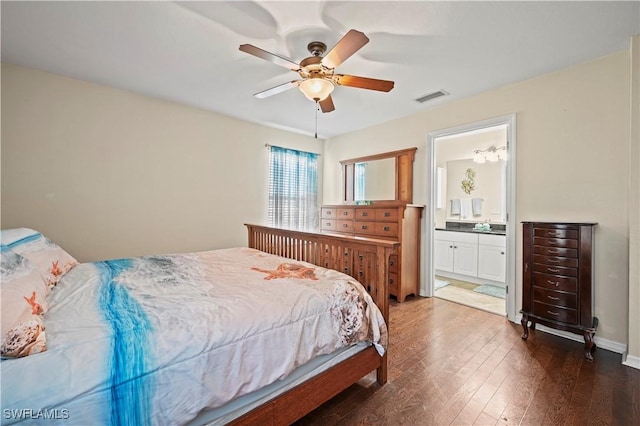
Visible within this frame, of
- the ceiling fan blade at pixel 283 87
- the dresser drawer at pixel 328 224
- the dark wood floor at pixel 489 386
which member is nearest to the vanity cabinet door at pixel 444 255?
the dresser drawer at pixel 328 224

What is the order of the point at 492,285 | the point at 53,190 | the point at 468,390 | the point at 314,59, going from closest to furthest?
1. the point at 468,390
2. the point at 314,59
3. the point at 53,190
4. the point at 492,285

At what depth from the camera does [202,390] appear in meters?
1.08

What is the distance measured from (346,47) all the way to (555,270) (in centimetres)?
251

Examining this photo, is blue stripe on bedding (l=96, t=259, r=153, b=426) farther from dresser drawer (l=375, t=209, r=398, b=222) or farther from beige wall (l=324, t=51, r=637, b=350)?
beige wall (l=324, t=51, r=637, b=350)

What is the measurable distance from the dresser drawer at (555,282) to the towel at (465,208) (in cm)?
258

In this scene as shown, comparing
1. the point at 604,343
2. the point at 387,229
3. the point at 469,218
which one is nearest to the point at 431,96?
the point at 387,229

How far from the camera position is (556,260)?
2387 millimetres

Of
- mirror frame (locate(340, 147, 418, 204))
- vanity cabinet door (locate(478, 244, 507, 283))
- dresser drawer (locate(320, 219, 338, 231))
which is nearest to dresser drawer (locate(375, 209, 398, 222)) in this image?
mirror frame (locate(340, 147, 418, 204))

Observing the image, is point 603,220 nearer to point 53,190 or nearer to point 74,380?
point 74,380

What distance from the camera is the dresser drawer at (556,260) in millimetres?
2301

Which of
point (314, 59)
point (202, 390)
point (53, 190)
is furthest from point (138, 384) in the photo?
point (53, 190)

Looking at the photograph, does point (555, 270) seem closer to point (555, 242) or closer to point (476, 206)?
point (555, 242)

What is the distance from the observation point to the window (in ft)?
14.8

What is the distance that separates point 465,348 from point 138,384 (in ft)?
7.88
